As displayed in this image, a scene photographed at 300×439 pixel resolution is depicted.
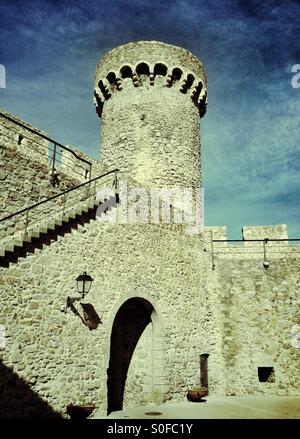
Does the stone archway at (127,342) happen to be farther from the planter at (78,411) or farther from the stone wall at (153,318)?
the planter at (78,411)

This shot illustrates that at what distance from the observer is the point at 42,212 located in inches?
394

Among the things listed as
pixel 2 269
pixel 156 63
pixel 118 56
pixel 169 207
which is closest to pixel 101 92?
pixel 118 56

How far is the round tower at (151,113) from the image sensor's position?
54.0 ft

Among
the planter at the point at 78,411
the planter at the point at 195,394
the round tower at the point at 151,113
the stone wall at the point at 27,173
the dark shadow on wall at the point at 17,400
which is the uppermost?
the round tower at the point at 151,113

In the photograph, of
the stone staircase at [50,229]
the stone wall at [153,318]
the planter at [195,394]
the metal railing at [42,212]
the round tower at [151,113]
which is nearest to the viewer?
the stone staircase at [50,229]

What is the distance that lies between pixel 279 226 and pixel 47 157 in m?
11.4

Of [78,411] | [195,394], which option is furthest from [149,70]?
[78,411]

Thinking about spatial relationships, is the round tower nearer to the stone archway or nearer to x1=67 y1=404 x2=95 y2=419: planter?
the stone archway

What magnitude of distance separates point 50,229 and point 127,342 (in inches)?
221

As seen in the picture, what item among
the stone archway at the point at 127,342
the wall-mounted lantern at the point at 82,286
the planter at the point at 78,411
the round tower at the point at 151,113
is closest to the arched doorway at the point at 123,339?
the stone archway at the point at 127,342

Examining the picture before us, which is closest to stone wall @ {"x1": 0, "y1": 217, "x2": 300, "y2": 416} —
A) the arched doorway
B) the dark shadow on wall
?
the dark shadow on wall

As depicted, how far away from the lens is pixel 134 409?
11.5m

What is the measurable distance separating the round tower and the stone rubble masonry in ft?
0.21
